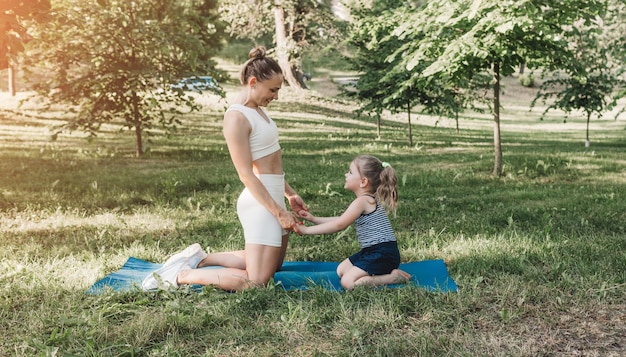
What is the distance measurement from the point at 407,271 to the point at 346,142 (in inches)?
419

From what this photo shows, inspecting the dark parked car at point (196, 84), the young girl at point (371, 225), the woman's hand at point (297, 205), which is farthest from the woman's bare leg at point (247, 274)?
the dark parked car at point (196, 84)

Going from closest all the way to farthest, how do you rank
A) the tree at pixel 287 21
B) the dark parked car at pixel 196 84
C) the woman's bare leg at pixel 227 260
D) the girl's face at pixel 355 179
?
the girl's face at pixel 355 179 < the woman's bare leg at pixel 227 260 < the dark parked car at pixel 196 84 < the tree at pixel 287 21

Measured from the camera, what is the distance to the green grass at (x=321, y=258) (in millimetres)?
3271

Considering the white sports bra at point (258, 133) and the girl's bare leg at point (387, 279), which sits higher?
the white sports bra at point (258, 133)

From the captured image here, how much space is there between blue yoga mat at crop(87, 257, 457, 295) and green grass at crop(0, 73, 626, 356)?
148 millimetres

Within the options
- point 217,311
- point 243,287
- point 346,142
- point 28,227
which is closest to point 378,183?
point 243,287

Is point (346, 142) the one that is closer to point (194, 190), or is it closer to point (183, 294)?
point (194, 190)

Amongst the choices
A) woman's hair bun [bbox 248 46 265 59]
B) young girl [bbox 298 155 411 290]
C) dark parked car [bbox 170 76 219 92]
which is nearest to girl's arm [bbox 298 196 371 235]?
young girl [bbox 298 155 411 290]

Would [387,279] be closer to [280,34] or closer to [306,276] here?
[306,276]

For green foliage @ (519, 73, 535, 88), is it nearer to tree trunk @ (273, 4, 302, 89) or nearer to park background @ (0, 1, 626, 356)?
tree trunk @ (273, 4, 302, 89)

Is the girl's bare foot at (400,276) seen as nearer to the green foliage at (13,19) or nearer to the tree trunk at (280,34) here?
the green foliage at (13,19)

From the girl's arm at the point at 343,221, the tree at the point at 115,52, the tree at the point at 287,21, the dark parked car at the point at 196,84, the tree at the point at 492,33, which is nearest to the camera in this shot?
the girl's arm at the point at 343,221

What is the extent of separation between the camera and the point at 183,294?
4.12 m

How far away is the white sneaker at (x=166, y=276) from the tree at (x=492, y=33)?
14.6 feet
